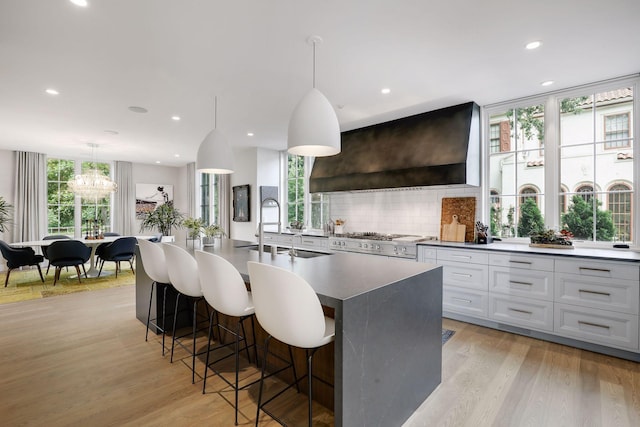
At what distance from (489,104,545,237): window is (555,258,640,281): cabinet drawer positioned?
961 millimetres

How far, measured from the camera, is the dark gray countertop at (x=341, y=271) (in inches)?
62.6

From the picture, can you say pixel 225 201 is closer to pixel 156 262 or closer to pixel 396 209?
pixel 396 209

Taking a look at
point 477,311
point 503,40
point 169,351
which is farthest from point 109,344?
point 503,40

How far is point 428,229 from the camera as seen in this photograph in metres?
4.39

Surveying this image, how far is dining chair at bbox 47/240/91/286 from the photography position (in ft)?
17.1

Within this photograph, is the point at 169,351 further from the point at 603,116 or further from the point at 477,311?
the point at 603,116

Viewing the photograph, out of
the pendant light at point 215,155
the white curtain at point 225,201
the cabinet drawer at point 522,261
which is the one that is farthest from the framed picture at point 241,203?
the cabinet drawer at point 522,261

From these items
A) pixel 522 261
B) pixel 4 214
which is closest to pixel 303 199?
pixel 522 261

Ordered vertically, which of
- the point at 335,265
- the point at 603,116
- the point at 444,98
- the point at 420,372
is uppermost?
the point at 444,98

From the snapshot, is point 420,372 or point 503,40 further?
point 503,40

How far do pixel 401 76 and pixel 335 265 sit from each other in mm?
2047

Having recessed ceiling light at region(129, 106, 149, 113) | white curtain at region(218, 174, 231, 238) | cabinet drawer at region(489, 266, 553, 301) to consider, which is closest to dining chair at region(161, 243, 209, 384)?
recessed ceiling light at region(129, 106, 149, 113)

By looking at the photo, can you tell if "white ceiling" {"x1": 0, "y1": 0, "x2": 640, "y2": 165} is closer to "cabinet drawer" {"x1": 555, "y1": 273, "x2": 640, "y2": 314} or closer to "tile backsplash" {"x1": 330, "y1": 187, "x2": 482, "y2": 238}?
"tile backsplash" {"x1": 330, "y1": 187, "x2": 482, "y2": 238}

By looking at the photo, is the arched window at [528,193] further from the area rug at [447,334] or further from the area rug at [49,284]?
the area rug at [49,284]
